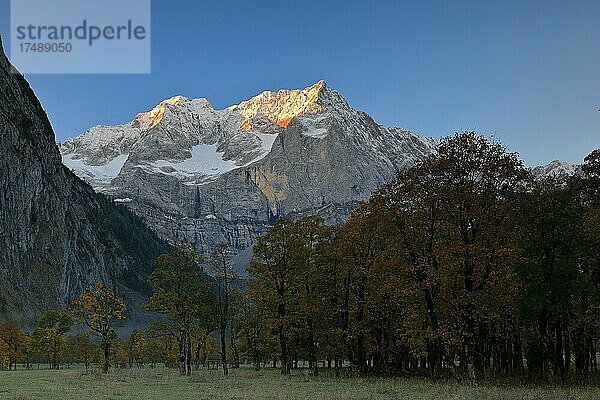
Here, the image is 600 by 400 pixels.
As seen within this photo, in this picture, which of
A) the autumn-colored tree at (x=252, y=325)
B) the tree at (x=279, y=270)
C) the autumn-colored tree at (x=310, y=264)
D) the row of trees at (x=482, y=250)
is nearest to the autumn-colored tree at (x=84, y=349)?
the autumn-colored tree at (x=252, y=325)

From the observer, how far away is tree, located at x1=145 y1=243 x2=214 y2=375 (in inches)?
2303

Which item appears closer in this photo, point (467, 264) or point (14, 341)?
point (467, 264)

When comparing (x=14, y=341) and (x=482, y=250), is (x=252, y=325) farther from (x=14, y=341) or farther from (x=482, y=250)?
(x=14, y=341)

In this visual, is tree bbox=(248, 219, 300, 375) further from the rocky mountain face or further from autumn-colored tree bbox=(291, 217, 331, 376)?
the rocky mountain face

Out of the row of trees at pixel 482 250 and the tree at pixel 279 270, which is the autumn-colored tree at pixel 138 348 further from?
the row of trees at pixel 482 250

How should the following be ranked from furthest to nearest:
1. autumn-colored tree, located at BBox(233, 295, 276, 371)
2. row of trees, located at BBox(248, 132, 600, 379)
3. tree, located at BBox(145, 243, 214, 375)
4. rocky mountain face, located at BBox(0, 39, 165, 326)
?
rocky mountain face, located at BBox(0, 39, 165, 326)
autumn-colored tree, located at BBox(233, 295, 276, 371)
tree, located at BBox(145, 243, 214, 375)
row of trees, located at BBox(248, 132, 600, 379)

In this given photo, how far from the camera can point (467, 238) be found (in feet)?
124

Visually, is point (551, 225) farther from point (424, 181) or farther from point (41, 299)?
point (41, 299)

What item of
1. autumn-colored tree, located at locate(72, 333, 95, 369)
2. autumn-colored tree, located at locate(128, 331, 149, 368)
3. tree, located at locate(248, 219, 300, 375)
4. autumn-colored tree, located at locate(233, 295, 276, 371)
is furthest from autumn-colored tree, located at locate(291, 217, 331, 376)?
autumn-colored tree, located at locate(128, 331, 149, 368)

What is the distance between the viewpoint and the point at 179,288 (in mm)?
60000

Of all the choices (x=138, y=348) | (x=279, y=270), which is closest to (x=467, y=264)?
(x=279, y=270)

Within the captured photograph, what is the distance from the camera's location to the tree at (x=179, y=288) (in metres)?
58.5

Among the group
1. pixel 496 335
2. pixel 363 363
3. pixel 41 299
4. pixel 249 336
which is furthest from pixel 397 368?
pixel 41 299

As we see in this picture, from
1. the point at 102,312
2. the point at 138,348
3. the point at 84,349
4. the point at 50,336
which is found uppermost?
the point at 102,312
